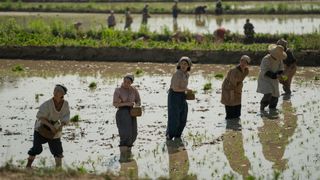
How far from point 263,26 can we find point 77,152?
71.1 feet

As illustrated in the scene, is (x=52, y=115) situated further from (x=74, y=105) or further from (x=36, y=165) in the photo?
(x=74, y=105)

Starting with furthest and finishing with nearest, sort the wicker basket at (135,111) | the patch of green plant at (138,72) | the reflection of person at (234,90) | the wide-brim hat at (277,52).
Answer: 1. the patch of green plant at (138,72)
2. the wide-brim hat at (277,52)
3. the reflection of person at (234,90)
4. the wicker basket at (135,111)

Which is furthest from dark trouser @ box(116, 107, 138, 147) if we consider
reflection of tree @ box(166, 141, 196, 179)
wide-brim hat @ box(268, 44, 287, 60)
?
wide-brim hat @ box(268, 44, 287, 60)

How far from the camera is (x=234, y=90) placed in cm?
1462

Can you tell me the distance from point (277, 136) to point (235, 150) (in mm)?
1278

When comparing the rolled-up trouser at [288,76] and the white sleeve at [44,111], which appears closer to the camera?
the white sleeve at [44,111]

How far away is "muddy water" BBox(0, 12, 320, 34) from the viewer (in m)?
32.0

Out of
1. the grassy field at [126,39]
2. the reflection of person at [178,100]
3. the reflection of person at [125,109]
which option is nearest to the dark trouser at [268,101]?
the reflection of person at [178,100]

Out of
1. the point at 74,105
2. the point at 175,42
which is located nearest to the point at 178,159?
the point at 74,105

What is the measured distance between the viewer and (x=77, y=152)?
39.8ft

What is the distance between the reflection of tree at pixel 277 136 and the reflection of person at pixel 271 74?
1.50 feet

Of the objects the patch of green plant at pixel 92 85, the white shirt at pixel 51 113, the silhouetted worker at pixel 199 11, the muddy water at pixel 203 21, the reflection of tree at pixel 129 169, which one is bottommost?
the reflection of tree at pixel 129 169

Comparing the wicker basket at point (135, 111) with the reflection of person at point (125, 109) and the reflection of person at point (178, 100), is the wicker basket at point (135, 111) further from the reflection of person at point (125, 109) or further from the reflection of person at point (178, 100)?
the reflection of person at point (178, 100)

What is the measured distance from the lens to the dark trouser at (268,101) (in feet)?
50.3
